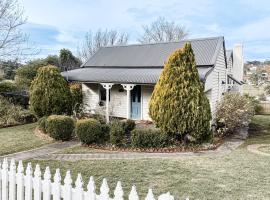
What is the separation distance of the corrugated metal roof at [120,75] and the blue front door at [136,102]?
4.14 ft

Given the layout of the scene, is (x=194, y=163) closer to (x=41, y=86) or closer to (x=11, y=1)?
(x=41, y=86)

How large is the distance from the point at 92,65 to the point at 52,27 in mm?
4155

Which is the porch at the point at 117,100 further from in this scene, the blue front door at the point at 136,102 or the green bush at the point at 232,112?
the green bush at the point at 232,112

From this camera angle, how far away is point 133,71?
1798 cm

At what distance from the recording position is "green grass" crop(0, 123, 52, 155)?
1052 cm

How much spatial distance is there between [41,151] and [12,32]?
9274 mm

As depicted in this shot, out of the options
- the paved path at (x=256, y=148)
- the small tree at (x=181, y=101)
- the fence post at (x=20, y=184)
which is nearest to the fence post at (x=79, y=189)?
the fence post at (x=20, y=184)

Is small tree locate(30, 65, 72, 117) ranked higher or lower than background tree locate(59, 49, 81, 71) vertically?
lower

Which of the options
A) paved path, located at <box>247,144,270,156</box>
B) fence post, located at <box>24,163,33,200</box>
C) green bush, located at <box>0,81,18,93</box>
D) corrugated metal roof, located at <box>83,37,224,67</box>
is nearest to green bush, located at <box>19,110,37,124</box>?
green bush, located at <box>0,81,18,93</box>

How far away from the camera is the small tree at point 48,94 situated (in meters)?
14.9

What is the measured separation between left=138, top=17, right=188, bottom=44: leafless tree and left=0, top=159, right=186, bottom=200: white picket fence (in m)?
43.2

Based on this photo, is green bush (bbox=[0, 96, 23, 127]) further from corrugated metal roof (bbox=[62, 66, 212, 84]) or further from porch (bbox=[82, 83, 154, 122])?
porch (bbox=[82, 83, 154, 122])

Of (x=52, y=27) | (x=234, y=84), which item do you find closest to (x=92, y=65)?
(x=52, y=27)

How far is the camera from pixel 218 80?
56.0ft
